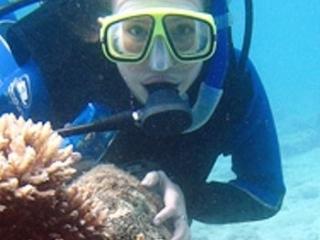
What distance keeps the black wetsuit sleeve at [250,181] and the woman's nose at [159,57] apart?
118 centimetres

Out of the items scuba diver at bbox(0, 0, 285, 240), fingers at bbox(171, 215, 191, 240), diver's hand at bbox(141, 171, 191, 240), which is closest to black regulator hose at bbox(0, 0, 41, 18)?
scuba diver at bbox(0, 0, 285, 240)

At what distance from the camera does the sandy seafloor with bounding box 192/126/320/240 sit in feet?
40.2

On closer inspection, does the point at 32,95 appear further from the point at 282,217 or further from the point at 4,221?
the point at 282,217

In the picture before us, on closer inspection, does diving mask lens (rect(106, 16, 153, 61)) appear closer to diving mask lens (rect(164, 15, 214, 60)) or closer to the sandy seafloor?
diving mask lens (rect(164, 15, 214, 60))

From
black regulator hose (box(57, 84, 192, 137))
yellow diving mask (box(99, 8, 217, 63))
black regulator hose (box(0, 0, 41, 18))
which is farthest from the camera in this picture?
black regulator hose (box(0, 0, 41, 18))

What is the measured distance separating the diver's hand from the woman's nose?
71 cm

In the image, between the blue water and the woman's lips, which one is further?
the blue water

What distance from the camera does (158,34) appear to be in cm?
329

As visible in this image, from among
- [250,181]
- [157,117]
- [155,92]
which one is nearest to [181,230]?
[157,117]

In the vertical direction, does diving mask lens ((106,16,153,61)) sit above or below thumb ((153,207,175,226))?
above

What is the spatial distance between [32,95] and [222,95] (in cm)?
144

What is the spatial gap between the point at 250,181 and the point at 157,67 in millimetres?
1581

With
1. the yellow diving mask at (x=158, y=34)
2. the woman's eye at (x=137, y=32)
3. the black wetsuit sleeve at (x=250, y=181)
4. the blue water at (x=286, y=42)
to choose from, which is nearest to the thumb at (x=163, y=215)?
the yellow diving mask at (x=158, y=34)

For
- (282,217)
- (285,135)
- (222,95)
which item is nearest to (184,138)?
(222,95)
